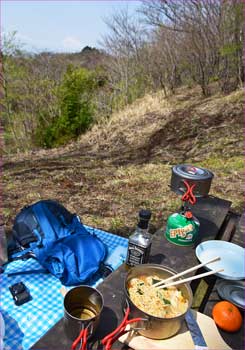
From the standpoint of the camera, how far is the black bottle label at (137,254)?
113cm

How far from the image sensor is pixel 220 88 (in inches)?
295

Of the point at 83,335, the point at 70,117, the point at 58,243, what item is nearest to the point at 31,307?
the point at 58,243

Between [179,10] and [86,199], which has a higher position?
[179,10]

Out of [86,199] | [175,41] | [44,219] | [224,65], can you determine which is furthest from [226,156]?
[175,41]

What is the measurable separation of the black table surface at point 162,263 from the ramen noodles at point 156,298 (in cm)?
8

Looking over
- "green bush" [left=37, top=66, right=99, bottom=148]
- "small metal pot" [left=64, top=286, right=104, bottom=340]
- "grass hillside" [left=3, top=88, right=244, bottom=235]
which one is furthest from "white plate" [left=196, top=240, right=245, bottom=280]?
"green bush" [left=37, top=66, right=99, bottom=148]

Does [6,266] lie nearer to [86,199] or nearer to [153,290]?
[153,290]

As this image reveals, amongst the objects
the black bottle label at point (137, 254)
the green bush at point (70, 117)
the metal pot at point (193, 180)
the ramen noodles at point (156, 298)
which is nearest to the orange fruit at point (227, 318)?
the ramen noodles at point (156, 298)

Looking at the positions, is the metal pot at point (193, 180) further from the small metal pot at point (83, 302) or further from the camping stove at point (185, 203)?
the small metal pot at point (83, 302)

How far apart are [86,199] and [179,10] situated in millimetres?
7356

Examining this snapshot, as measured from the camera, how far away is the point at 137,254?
1142 mm

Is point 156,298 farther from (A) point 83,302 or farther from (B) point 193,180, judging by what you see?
(B) point 193,180

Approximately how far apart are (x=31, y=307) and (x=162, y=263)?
2.86 ft

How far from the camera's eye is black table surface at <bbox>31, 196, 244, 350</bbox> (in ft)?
2.81
